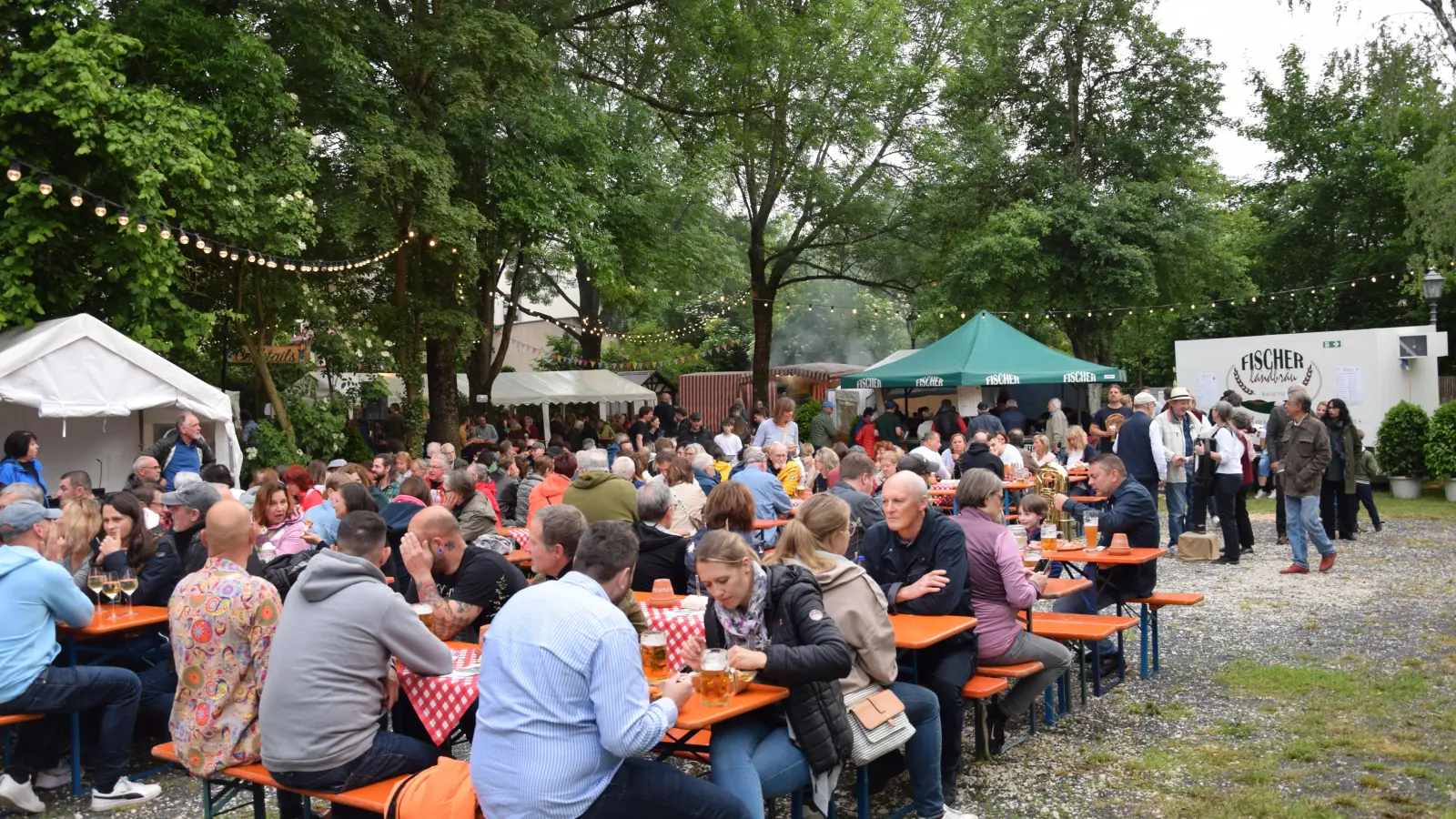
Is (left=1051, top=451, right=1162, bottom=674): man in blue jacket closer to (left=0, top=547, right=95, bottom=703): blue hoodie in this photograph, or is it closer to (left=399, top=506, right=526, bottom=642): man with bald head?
(left=399, top=506, right=526, bottom=642): man with bald head

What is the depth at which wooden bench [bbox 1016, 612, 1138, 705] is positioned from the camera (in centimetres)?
555

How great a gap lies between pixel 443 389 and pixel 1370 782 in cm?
1527

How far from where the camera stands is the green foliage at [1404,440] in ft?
49.8

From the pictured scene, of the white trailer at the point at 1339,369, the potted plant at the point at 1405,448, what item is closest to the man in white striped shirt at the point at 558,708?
the potted plant at the point at 1405,448

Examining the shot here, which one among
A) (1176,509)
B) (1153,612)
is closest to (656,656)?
(1153,612)

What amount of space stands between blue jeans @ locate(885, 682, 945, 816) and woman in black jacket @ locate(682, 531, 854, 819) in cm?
57

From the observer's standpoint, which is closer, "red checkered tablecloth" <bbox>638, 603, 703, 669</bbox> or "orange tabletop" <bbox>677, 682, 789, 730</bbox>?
"orange tabletop" <bbox>677, 682, 789, 730</bbox>

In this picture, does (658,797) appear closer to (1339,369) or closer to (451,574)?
(451,574)

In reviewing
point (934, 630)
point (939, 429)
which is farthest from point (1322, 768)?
point (939, 429)

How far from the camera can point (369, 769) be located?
357 cm

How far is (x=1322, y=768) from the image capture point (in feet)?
15.7

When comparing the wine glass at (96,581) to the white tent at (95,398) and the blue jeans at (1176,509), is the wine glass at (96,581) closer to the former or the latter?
the white tent at (95,398)

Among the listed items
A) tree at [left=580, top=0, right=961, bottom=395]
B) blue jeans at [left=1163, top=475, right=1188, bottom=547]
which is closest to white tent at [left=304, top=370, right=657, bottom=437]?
tree at [left=580, top=0, right=961, bottom=395]

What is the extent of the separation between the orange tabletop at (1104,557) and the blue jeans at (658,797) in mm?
3661
